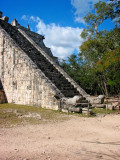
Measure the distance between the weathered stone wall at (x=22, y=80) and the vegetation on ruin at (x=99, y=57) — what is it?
549 cm

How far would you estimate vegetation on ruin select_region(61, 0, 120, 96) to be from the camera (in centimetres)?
1162

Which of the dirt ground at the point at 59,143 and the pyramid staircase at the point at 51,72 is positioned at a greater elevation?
the pyramid staircase at the point at 51,72

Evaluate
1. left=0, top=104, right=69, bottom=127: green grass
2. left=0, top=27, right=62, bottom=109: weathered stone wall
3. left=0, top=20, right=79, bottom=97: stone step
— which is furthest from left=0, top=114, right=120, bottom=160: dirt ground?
left=0, top=20, right=79, bottom=97: stone step

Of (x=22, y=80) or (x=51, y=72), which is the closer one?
(x=22, y=80)

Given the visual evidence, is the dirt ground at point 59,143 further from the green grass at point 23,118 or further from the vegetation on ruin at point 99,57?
the vegetation on ruin at point 99,57

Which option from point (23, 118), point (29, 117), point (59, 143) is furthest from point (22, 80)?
point (59, 143)

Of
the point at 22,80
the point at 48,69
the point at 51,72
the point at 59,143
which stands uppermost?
the point at 48,69

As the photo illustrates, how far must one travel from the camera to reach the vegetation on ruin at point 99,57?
11617 millimetres

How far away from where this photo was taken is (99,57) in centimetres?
1822

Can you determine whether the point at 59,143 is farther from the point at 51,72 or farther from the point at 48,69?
the point at 48,69

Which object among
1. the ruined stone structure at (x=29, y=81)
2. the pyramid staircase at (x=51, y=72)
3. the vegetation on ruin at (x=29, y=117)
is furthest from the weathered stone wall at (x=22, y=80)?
the vegetation on ruin at (x=29, y=117)

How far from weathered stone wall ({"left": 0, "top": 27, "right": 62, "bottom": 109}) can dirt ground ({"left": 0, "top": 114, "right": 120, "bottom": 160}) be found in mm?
3612

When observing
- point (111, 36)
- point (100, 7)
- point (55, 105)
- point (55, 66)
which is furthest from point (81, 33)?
point (55, 105)

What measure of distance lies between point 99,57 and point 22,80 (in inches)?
422
